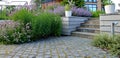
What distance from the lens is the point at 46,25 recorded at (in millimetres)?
8258

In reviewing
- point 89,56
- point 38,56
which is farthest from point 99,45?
point 38,56

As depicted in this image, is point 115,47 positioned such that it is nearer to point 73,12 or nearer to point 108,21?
point 108,21

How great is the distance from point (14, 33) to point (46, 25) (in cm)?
147

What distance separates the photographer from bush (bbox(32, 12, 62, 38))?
781 centimetres

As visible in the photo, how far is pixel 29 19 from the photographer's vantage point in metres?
7.88

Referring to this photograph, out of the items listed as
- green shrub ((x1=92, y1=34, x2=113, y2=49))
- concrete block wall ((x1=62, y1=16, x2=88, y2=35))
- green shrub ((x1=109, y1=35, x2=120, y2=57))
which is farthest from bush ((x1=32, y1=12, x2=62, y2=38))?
green shrub ((x1=109, y1=35, x2=120, y2=57))

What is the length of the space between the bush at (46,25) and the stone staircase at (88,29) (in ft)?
2.92

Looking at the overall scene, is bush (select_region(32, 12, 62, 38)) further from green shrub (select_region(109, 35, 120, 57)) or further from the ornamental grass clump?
green shrub (select_region(109, 35, 120, 57))

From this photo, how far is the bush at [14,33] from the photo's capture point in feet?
23.3

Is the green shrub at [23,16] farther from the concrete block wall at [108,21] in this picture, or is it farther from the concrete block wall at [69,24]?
the concrete block wall at [108,21]

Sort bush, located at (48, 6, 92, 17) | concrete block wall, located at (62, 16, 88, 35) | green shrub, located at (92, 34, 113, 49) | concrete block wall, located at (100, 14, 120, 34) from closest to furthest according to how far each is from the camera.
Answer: green shrub, located at (92, 34, 113, 49), concrete block wall, located at (100, 14, 120, 34), concrete block wall, located at (62, 16, 88, 35), bush, located at (48, 6, 92, 17)

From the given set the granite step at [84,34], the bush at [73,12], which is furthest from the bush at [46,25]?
the bush at [73,12]

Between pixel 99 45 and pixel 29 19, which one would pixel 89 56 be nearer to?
pixel 99 45

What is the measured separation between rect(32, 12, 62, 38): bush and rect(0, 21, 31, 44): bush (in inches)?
13.7
